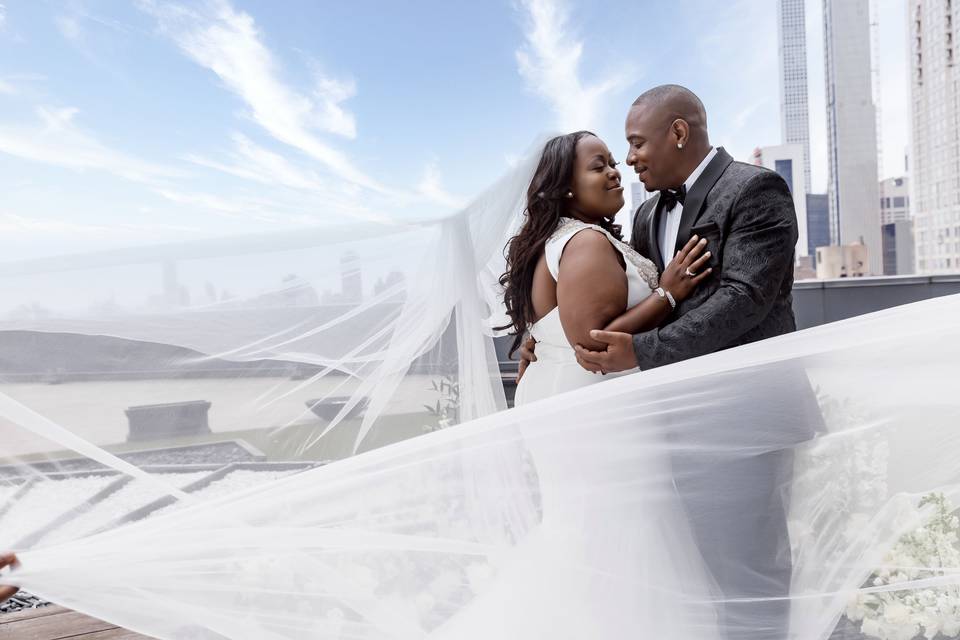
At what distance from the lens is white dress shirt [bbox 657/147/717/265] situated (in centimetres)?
154

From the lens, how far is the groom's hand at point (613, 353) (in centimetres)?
141

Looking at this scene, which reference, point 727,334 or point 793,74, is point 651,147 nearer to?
point 727,334

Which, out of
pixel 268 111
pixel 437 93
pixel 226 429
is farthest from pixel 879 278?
pixel 437 93

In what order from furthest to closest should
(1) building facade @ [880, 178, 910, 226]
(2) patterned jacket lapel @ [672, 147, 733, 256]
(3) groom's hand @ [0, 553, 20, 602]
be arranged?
(1) building facade @ [880, 178, 910, 226], (2) patterned jacket lapel @ [672, 147, 733, 256], (3) groom's hand @ [0, 553, 20, 602]

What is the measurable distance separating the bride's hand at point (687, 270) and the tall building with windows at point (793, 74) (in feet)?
286

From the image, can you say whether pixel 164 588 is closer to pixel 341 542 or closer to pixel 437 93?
pixel 341 542

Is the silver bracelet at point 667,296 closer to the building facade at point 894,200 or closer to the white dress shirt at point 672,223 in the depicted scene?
the white dress shirt at point 672,223

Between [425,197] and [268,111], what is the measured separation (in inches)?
918

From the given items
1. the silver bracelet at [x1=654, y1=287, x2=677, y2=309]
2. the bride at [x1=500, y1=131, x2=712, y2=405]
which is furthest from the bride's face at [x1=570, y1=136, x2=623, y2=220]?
the silver bracelet at [x1=654, y1=287, x2=677, y2=309]

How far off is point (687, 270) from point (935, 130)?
255ft

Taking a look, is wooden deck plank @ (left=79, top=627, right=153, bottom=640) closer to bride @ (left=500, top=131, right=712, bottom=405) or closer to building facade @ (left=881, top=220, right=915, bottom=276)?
bride @ (left=500, top=131, right=712, bottom=405)

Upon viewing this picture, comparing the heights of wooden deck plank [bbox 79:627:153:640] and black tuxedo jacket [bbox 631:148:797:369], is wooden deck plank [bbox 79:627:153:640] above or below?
below

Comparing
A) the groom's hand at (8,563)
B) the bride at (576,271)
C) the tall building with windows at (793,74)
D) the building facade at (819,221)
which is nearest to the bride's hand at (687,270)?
the bride at (576,271)

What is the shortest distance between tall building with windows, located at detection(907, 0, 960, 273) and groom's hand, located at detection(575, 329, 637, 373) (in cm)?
6763
